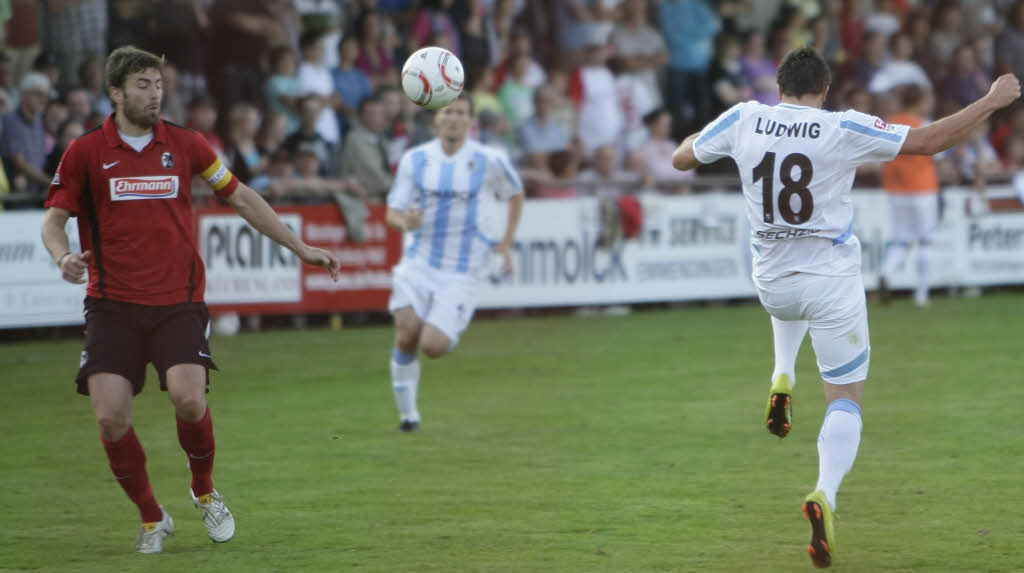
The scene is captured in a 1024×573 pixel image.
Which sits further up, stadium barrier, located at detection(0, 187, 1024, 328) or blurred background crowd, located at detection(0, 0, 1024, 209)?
blurred background crowd, located at detection(0, 0, 1024, 209)

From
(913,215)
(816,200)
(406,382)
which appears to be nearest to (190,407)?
(816,200)

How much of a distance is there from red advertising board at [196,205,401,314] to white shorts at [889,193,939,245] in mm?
6277

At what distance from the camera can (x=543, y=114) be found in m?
18.4

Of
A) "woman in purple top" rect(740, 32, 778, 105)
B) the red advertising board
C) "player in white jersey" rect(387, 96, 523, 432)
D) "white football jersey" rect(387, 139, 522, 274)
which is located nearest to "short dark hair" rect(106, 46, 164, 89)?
"player in white jersey" rect(387, 96, 523, 432)

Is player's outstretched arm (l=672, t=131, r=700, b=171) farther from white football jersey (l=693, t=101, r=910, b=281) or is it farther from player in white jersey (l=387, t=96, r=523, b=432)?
player in white jersey (l=387, t=96, r=523, b=432)

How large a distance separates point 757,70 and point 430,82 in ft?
40.7

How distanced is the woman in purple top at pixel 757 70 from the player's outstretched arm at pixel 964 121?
46.2 feet

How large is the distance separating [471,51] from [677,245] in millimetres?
3583

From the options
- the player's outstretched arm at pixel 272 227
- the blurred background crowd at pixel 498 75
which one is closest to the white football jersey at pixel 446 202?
the player's outstretched arm at pixel 272 227

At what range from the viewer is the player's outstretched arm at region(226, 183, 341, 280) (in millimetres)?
6957

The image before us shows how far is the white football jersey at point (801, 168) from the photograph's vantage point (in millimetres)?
6816

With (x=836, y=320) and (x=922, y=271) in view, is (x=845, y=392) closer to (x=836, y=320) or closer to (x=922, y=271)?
(x=836, y=320)

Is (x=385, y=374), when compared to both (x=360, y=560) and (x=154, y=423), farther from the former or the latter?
(x=360, y=560)

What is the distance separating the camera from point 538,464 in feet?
29.5
